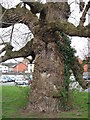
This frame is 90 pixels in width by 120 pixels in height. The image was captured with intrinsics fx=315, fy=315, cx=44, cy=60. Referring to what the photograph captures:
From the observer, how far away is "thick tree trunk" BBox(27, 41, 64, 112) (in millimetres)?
16516

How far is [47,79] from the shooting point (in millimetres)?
16531

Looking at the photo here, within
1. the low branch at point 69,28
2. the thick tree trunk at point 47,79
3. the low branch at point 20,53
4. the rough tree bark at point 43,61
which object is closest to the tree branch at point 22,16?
the rough tree bark at point 43,61

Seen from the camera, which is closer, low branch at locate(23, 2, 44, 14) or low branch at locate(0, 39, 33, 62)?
low branch at locate(23, 2, 44, 14)

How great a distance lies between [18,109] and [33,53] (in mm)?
3284

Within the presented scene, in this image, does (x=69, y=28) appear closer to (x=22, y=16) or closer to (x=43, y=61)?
(x=43, y=61)

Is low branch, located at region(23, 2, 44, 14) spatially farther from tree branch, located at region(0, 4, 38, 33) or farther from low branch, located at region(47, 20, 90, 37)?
low branch, located at region(47, 20, 90, 37)

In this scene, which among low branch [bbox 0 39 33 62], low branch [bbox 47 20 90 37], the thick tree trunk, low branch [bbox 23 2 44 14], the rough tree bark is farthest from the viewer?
low branch [bbox 0 39 33 62]

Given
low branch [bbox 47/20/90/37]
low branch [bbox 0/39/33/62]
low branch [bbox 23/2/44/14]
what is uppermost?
low branch [bbox 23/2/44/14]

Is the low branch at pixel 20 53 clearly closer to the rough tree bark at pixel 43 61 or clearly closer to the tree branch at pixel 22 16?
the rough tree bark at pixel 43 61

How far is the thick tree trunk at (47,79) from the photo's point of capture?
16.5 m

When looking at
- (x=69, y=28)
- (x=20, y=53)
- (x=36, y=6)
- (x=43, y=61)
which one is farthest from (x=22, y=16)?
(x=69, y=28)

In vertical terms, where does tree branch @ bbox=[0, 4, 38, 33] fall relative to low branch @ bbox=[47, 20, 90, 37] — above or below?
above

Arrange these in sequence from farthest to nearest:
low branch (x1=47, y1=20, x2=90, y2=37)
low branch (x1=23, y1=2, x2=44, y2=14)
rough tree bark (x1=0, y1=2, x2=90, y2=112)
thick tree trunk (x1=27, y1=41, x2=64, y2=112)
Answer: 1. thick tree trunk (x1=27, y1=41, x2=64, y2=112)
2. rough tree bark (x1=0, y1=2, x2=90, y2=112)
3. low branch (x1=23, y1=2, x2=44, y2=14)
4. low branch (x1=47, y1=20, x2=90, y2=37)

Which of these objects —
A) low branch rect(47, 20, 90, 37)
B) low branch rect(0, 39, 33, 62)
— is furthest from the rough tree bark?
low branch rect(0, 39, 33, 62)
